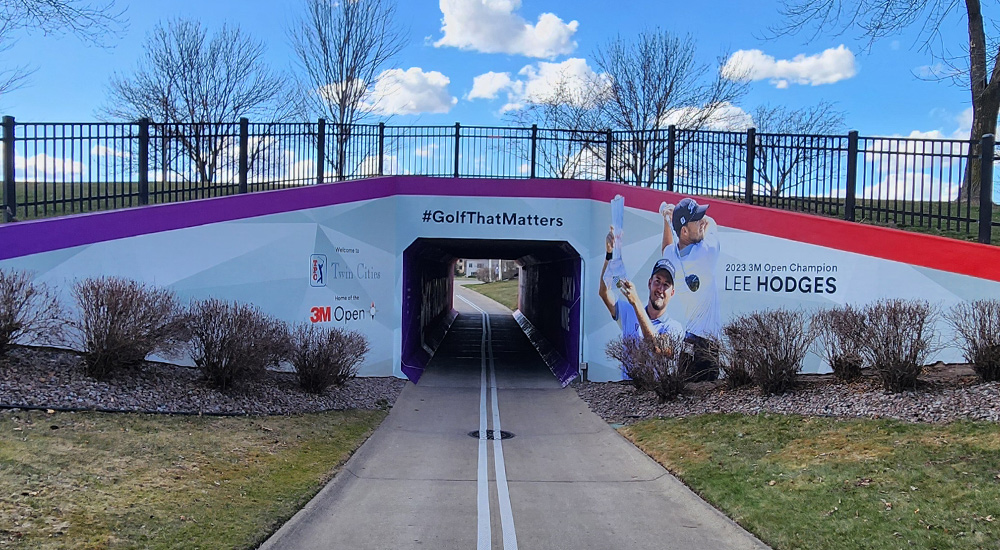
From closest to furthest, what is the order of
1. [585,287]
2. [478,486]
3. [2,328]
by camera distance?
[478,486] → [2,328] → [585,287]

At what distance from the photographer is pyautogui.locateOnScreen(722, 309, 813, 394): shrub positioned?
10336mm

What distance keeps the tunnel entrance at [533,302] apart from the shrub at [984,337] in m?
8.59

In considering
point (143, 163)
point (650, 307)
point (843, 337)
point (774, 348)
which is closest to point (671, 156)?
point (650, 307)

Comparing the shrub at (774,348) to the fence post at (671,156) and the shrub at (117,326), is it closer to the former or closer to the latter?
the fence post at (671,156)

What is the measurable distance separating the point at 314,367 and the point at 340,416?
1.14 m

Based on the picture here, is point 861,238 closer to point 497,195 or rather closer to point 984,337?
point 984,337

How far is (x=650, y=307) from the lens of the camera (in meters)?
14.4

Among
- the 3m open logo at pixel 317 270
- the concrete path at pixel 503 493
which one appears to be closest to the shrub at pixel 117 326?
the concrete path at pixel 503 493

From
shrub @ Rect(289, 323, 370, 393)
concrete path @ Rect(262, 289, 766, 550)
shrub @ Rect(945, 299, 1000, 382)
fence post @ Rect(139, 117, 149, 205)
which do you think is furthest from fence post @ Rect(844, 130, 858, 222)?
fence post @ Rect(139, 117, 149, 205)

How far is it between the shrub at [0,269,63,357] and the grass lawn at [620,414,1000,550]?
8.47 metres

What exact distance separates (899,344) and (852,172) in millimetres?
4188

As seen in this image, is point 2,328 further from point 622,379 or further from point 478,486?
point 622,379

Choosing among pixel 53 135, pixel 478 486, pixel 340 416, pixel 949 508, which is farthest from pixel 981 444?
pixel 53 135

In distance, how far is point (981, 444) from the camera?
6914 millimetres
